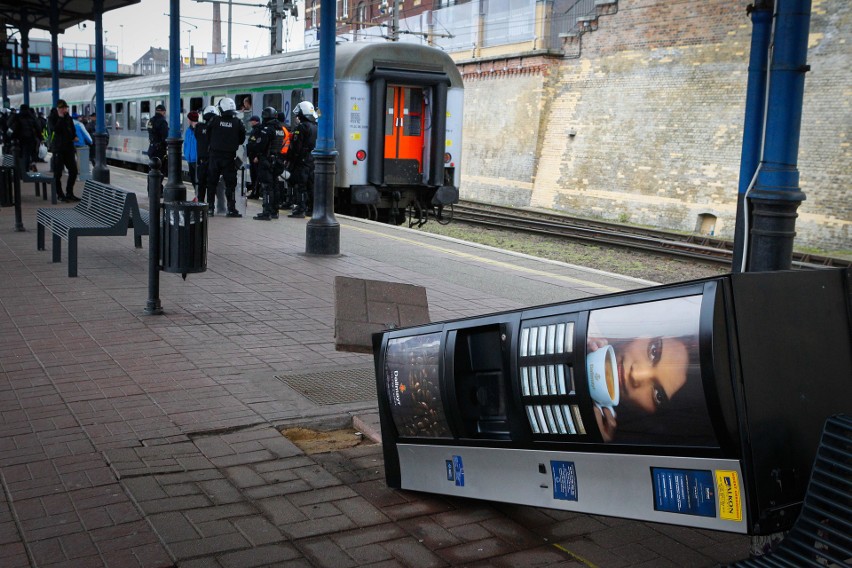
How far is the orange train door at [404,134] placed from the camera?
16156 mm

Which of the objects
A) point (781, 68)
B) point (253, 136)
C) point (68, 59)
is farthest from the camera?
point (68, 59)

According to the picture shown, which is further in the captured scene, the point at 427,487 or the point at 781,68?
the point at 781,68

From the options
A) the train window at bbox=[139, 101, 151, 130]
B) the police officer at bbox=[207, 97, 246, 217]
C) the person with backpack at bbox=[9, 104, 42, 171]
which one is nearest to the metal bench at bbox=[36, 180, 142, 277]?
the police officer at bbox=[207, 97, 246, 217]

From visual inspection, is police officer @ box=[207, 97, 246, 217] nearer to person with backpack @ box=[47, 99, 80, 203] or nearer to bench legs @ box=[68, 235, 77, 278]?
person with backpack @ box=[47, 99, 80, 203]

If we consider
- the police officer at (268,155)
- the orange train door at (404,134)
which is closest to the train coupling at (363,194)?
the orange train door at (404,134)

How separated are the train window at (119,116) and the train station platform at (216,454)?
878 inches

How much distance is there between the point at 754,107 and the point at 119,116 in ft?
92.2

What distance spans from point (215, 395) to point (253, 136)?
425 inches

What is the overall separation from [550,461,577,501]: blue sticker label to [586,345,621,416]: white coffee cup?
37 cm

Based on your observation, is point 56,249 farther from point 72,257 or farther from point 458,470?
point 458,470

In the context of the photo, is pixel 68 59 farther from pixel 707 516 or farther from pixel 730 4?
pixel 707 516

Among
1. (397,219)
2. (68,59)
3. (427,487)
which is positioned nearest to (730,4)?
(397,219)

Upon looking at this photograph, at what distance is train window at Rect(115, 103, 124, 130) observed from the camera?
29850 mm

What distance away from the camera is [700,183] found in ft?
72.3
